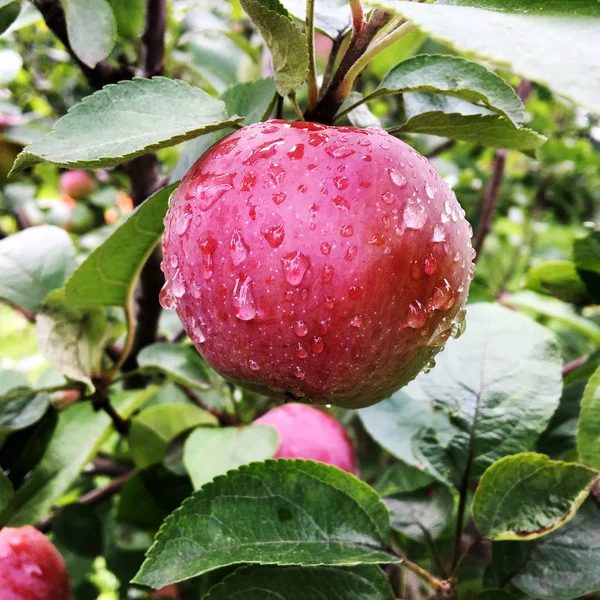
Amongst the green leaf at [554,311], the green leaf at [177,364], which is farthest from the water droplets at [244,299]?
the green leaf at [554,311]

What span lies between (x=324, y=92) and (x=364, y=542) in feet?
1.06

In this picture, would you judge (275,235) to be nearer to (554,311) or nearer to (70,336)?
(70,336)

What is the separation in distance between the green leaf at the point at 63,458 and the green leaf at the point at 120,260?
0.13 meters

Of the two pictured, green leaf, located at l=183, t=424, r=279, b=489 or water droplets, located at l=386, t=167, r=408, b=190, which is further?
green leaf, located at l=183, t=424, r=279, b=489

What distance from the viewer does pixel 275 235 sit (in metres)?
0.33

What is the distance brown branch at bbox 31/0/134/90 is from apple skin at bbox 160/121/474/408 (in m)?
0.24

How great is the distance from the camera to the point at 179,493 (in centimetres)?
70

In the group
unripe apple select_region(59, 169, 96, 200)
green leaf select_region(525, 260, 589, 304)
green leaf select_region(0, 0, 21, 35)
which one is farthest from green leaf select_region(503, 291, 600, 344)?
unripe apple select_region(59, 169, 96, 200)

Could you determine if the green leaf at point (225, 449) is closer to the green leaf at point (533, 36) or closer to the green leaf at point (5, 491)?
the green leaf at point (5, 491)

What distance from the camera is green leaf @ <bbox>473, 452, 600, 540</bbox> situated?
16.6 inches

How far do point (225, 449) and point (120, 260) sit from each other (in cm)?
20

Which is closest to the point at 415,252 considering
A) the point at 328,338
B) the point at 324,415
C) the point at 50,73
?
the point at 328,338

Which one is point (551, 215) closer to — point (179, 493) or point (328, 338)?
point (179, 493)

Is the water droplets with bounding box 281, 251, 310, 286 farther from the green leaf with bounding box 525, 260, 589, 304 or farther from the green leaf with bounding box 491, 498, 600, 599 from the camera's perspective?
the green leaf with bounding box 525, 260, 589, 304
